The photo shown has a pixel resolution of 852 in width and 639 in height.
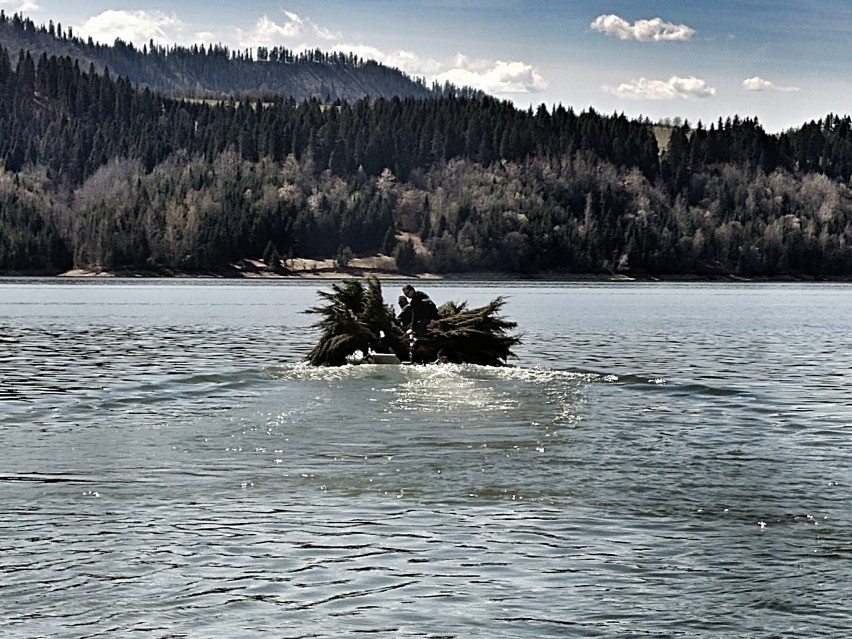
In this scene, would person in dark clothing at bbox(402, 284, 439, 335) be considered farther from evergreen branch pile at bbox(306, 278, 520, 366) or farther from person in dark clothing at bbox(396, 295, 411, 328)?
person in dark clothing at bbox(396, 295, 411, 328)

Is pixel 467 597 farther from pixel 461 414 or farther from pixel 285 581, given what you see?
pixel 461 414

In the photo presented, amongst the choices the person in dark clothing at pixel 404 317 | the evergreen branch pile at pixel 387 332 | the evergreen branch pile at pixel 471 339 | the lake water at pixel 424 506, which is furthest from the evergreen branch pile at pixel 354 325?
the lake water at pixel 424 506

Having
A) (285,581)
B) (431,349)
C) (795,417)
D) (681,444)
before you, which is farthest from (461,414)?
(285,581)

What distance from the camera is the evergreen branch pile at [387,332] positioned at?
130 ft

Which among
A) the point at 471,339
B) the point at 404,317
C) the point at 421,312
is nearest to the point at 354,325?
the point at 404,317

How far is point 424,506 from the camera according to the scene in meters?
17.5

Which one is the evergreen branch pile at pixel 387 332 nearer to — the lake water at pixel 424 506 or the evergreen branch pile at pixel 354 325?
the evergreen branch pile at pixel 354 325

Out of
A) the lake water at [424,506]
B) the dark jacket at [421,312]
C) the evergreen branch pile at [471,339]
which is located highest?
the dark jacket at [421,312]

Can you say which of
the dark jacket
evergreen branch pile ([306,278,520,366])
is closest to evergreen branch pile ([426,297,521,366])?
evergreen branch pile ([306,278,520,366])

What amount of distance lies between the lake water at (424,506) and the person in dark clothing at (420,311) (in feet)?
5.66

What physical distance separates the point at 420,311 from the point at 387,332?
2088mm

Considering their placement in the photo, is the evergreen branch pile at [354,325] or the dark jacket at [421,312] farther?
the evergreen branch pile at [354,325]

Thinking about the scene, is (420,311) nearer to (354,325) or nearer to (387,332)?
(387,332)

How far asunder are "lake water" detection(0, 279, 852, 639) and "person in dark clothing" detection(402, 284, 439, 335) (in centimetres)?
173
